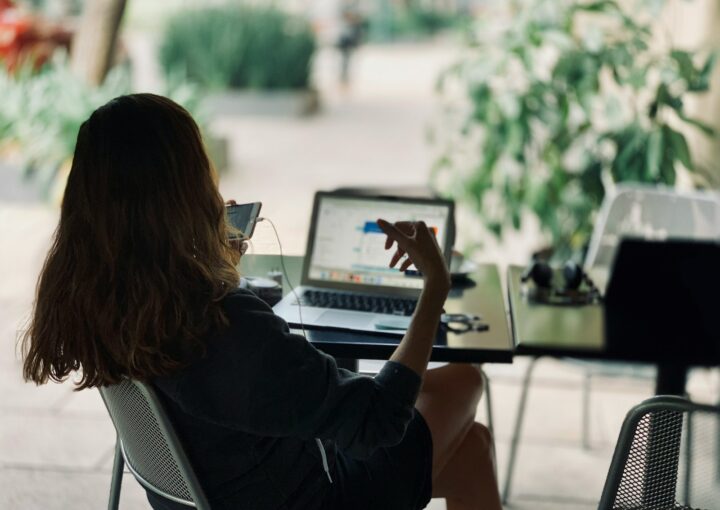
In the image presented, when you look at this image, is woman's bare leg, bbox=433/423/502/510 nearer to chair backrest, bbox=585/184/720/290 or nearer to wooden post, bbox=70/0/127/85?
chair backrest, bbox=585/184/720/290

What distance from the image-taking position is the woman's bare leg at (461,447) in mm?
2115

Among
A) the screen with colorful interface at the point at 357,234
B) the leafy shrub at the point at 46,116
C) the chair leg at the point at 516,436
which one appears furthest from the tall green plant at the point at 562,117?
the leafy shrub at the point at 46,116

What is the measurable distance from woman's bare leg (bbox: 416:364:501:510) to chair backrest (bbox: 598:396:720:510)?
1.33 feet

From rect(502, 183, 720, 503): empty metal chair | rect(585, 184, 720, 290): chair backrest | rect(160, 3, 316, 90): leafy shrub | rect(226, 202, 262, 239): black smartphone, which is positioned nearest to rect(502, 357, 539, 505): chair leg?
rect(502, 183, 720, 503): empty metal chair

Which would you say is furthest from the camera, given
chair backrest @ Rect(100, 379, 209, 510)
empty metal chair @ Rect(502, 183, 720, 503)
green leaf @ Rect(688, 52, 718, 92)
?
green leaf @ Rect(688, 52, 718, 92)

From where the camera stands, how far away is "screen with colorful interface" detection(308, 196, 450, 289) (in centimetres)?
245

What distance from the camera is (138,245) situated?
1.60 meters

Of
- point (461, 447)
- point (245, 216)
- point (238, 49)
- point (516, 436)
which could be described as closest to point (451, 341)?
point (461, 447)

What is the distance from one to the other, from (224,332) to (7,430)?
2109 millimetres

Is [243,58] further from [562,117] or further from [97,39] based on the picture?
[562,117]

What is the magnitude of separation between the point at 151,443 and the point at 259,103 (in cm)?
894

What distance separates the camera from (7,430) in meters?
3.44

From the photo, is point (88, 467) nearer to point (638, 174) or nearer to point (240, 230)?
point (240, 230)

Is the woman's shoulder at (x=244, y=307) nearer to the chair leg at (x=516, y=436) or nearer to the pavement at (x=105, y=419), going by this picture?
the pavement at (x=105, y=419)
